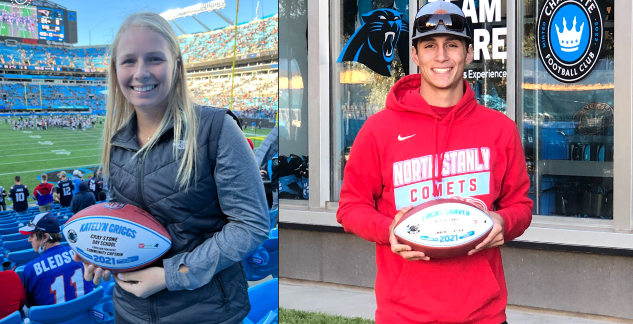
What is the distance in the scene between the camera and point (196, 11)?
2906mm

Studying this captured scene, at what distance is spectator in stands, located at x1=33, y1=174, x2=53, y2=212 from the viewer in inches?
110

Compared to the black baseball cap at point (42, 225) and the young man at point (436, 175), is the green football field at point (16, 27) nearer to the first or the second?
the black baseball cap at point (42, 225)

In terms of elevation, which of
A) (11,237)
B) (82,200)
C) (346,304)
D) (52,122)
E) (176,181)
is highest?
(52,122)

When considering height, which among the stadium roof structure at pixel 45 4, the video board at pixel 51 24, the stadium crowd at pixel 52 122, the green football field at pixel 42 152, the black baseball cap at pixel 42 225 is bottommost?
the black baseball cap at pixel 42 225

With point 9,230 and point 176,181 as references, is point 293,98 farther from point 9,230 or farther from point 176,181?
point 176,181

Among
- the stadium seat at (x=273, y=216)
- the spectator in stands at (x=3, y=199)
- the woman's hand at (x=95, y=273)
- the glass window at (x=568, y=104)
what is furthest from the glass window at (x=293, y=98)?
the woman's hand at (x=95, y=273)

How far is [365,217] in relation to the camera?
2.42 meters

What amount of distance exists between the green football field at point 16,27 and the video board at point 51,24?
1.0 inches

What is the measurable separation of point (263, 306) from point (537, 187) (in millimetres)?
3743

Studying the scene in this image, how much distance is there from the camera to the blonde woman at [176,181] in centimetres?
222

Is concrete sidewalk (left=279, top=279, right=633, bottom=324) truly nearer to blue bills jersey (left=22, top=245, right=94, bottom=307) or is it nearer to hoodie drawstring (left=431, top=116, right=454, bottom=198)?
blue bills jersey (left=22, top=245, right=94, bottom=307)

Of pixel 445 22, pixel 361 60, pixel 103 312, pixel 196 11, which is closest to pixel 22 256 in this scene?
pixel 103 312

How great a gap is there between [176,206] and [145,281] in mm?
279

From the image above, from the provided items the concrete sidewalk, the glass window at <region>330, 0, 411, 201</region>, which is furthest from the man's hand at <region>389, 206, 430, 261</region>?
the glass window at <region>330, 0, 411, 201</region>
